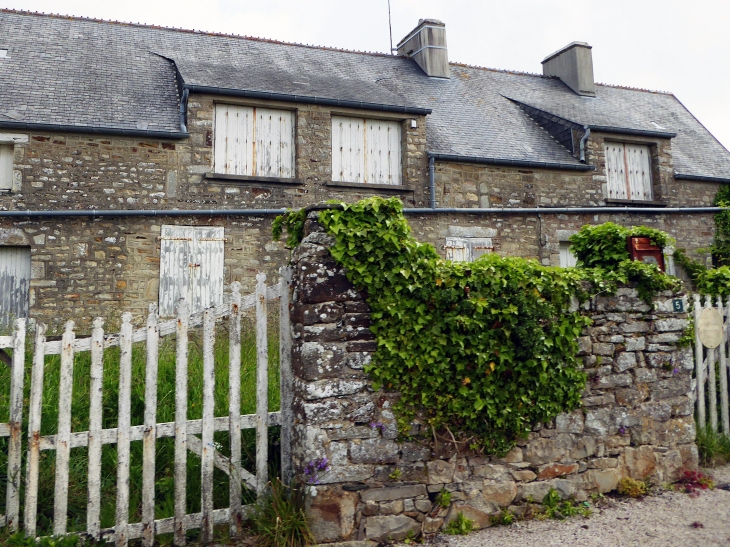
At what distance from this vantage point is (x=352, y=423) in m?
3.56

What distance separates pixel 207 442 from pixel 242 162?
667cm

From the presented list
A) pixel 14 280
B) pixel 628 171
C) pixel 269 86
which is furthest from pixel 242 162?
pixel 628 171

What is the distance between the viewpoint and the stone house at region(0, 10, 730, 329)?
27.7ft

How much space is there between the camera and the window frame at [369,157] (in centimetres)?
994

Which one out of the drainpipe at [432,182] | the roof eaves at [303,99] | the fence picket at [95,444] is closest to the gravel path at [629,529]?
the fence picket at [95,444]

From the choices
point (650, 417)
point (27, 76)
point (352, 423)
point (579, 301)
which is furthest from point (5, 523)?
point (27, 76)

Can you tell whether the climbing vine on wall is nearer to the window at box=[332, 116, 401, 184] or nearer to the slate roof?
the window at box=[332, 116, 401, 184]

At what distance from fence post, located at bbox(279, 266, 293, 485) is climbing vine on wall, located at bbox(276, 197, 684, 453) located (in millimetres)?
379

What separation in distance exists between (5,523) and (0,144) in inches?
278

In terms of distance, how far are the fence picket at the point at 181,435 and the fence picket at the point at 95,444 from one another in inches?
16.5

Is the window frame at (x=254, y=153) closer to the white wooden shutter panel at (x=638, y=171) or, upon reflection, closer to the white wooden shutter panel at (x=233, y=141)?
the white wooden shutter panel at (x=233, y=141)

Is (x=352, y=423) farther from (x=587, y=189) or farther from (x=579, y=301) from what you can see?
(x=587, y=189)

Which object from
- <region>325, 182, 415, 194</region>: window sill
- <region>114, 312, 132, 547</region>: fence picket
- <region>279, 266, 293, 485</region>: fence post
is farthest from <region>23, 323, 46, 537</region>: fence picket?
<region>325, 182, 415, 194</region>: window sill

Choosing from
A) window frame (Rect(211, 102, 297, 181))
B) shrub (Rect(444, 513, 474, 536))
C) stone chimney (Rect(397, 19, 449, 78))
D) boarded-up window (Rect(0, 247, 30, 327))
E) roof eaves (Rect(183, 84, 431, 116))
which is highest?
stone chimney (Rect(397, 19, 449, 78))
